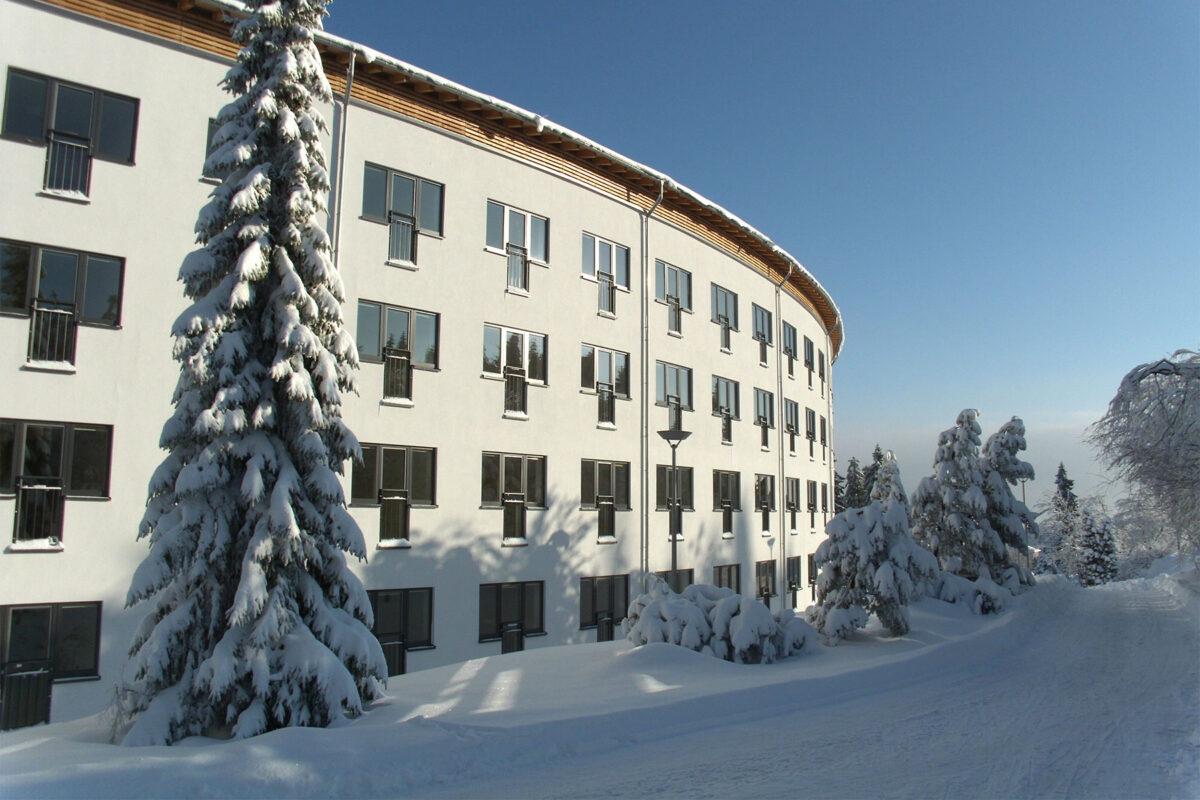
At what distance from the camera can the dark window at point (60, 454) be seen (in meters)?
13.4

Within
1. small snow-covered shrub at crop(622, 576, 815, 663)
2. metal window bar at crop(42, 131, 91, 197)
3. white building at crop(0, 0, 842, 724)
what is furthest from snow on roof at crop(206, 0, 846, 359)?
small snow-covered shrub at crop(622, 576, 815, 663)

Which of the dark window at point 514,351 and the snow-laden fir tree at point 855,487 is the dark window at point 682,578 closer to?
the dark window at point 514,351

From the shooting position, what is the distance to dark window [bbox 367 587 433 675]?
17172 mm

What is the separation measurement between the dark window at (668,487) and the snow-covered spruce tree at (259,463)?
14.7m

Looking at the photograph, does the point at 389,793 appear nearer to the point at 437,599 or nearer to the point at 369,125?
the point at 437,599

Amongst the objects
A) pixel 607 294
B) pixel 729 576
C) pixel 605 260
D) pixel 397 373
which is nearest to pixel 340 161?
pixel 397 373

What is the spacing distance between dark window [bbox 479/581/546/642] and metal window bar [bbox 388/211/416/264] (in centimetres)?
775

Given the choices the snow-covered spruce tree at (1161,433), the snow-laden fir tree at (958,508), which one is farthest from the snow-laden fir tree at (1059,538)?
the snow-covered spruce tree at (1161,433)

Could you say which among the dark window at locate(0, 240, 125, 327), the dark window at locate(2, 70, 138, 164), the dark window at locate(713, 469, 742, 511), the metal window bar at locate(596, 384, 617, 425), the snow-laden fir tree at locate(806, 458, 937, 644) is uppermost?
the dark window at locate(2, 70, 138, 164)

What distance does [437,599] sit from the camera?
1811 centimetres

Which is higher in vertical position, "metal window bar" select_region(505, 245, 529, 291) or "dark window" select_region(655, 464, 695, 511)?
"metal window bar" select_region(505, 245, 529, 291)

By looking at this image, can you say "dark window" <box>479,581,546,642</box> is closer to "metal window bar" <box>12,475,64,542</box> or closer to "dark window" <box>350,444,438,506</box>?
"dark window" <box>350,444,438,506</box>

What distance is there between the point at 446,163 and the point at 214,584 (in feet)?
41.4

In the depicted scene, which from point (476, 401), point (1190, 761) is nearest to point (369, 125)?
point (476, 401)
